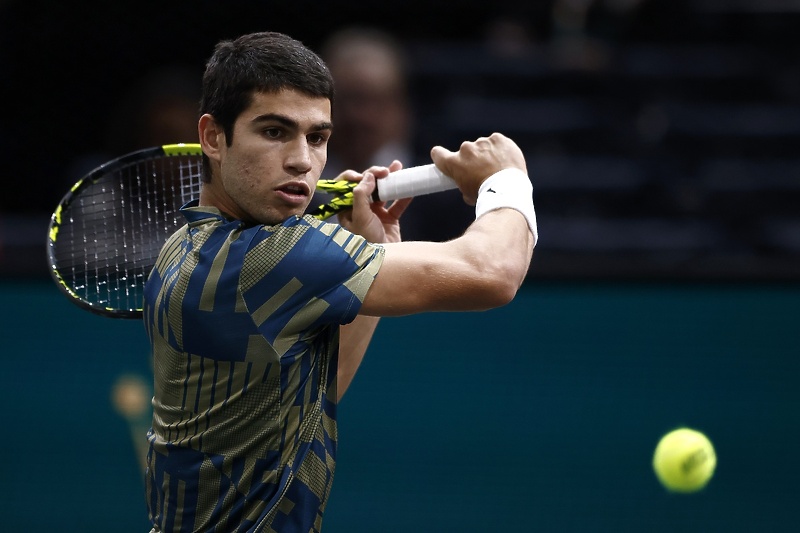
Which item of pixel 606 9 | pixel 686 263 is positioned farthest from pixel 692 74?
pixel 686 263

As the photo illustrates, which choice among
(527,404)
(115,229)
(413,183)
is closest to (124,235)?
(115,229)

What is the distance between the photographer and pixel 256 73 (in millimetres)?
2482

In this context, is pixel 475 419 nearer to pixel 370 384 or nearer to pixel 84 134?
pixel 370 384

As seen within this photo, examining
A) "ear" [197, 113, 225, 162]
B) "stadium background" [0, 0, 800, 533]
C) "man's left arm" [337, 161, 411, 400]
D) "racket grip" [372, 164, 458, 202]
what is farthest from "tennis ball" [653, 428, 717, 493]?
"ear" [197, 113, 225, 162]

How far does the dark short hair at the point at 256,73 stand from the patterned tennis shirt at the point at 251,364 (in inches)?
9.8

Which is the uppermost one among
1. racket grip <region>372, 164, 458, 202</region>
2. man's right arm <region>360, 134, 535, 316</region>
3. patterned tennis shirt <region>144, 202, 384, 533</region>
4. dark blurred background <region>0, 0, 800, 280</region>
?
dark blurred background <region>0, 0, 800, 280</region>

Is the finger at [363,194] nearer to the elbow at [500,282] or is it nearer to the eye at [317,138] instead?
the eye at [317,138]

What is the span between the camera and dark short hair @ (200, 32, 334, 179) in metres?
2.49

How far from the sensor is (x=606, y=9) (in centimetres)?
796

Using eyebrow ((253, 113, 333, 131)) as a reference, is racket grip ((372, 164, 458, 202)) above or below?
above

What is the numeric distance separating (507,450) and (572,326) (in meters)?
0.71

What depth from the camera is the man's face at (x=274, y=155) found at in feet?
8.18

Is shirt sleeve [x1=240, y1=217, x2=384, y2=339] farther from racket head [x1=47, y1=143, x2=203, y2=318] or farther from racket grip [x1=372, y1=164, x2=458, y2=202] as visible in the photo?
racket head [x1=47, y1=143, x2=203, y2=318]

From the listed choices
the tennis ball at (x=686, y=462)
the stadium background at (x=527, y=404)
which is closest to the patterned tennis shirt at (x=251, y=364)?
the tennis ball at (x=686, y=462)
